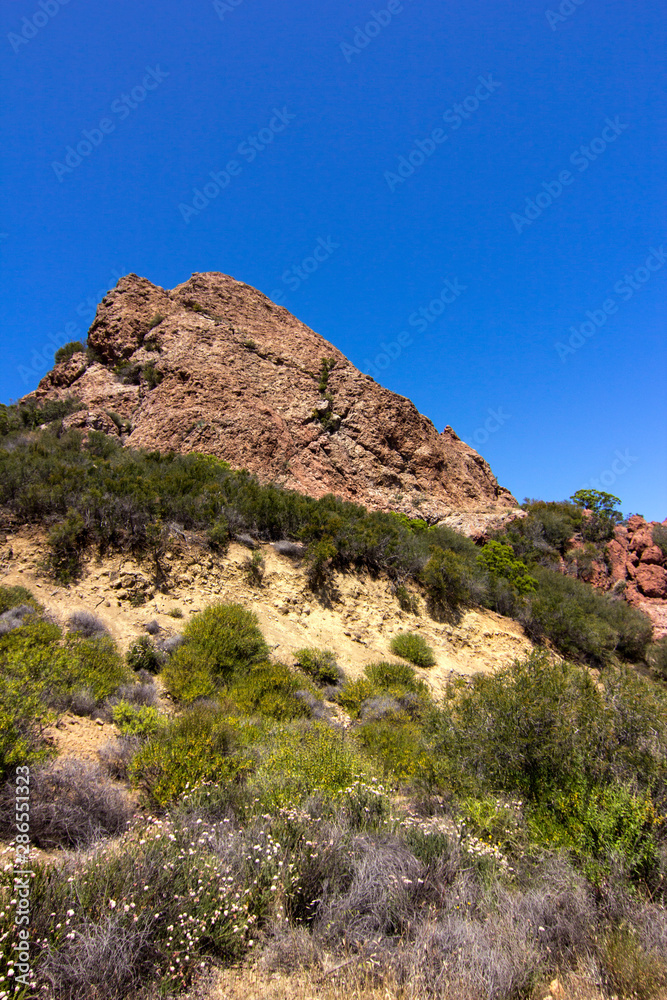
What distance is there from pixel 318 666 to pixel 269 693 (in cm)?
196

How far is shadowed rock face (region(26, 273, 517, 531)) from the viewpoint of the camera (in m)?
22.1

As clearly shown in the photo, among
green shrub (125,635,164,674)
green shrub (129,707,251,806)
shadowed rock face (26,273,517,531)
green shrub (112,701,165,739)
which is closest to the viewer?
green shrub (129,707,251,806)

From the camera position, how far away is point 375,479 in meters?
25.9

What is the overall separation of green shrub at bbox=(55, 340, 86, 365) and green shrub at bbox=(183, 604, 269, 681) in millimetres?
24139

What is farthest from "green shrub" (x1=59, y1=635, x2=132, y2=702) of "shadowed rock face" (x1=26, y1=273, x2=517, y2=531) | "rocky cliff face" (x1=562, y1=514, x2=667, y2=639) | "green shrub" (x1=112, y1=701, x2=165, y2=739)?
"rocky cliff face" (x1=562, y1=514, x2=667, y2=639)

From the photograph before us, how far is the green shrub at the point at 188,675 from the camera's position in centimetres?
635

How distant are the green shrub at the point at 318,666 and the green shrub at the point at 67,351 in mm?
25498

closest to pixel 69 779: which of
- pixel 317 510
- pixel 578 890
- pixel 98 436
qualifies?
pixel 578 890

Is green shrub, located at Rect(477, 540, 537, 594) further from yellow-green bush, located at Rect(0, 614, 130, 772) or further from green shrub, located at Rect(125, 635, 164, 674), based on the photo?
yellow-green bush, located at Rect(0, 614, 130, 772)

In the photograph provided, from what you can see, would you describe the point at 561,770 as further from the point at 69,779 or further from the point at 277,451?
the point at 277,451

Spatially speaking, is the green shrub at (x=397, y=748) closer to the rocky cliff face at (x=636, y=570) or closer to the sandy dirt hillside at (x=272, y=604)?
the sandy dirt hillside at (x=272, y=604)

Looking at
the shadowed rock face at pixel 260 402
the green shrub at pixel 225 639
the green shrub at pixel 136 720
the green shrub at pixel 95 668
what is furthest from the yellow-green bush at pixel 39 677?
the shadowed rock face at pixel 260 402

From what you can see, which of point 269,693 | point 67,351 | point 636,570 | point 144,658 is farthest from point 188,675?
point 67,351

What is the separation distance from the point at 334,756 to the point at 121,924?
2.37 meters
